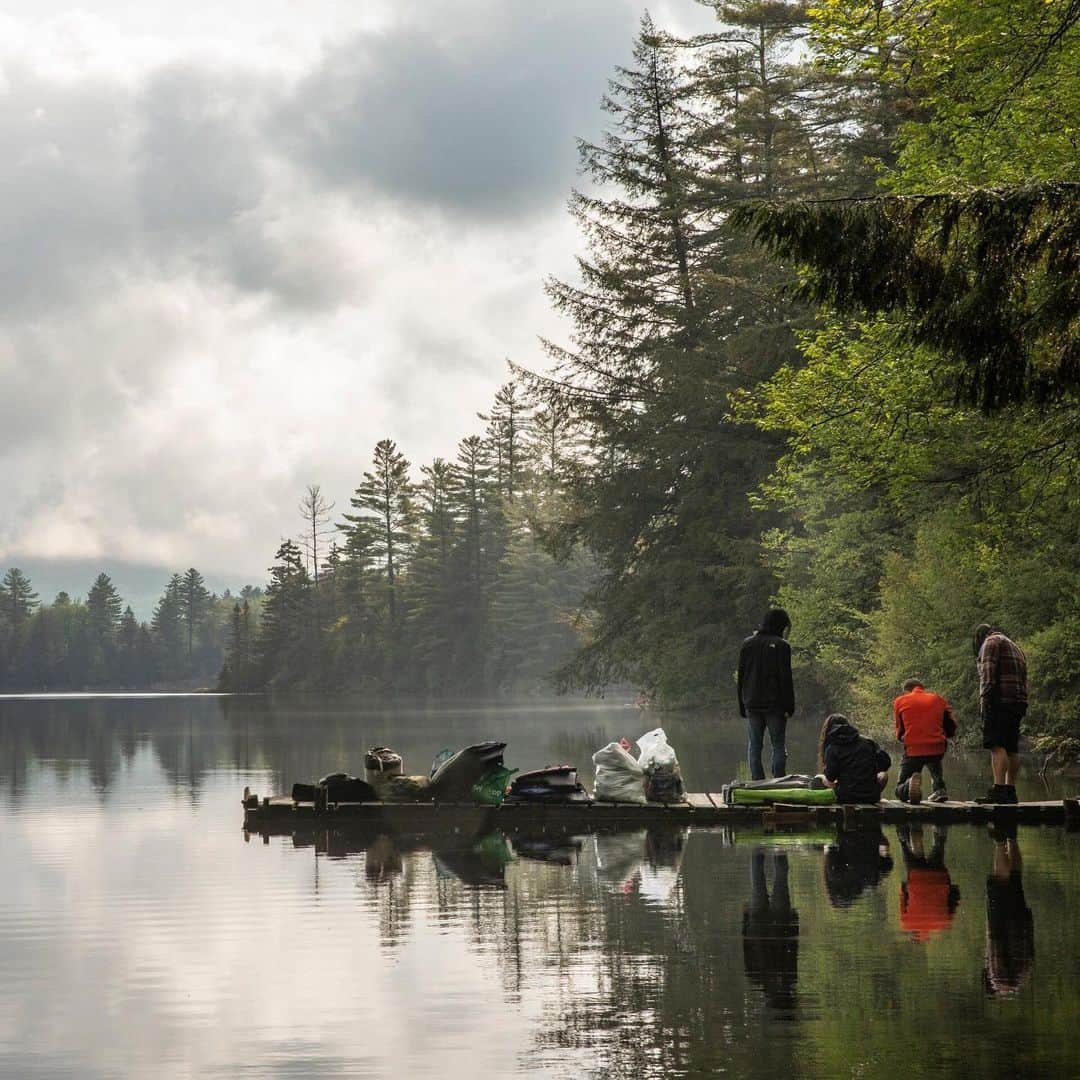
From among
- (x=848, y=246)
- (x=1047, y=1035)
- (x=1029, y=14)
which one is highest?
(x=1029, y=14)

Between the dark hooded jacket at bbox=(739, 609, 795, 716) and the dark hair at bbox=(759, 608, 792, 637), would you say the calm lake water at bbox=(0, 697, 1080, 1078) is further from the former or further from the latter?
the dark hair at bbox=(759, 608, 792, 637)

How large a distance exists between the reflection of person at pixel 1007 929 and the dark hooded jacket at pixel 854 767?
2.75 metres

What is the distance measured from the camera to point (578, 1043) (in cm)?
693

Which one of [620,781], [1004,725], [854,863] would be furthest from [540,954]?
[1004,725]

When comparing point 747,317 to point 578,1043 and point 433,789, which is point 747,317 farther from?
point 578,1043

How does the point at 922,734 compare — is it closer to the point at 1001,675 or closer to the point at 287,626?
the point at 1001,675

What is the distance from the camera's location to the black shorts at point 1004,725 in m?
15.7

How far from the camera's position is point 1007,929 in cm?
949

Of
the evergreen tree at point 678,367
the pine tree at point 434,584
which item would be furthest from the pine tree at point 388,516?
the evergreen tree at point 678,367

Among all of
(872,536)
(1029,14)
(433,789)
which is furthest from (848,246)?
(872,536)

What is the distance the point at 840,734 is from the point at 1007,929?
694cm

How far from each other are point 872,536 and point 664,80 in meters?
21.4

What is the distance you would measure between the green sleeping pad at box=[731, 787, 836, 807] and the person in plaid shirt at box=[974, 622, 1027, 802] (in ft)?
4.95

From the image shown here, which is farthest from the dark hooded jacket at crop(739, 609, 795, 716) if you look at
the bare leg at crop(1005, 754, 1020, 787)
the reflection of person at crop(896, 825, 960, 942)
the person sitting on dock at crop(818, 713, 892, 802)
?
the reflection of person at crop(896, 825, 960, 942)
